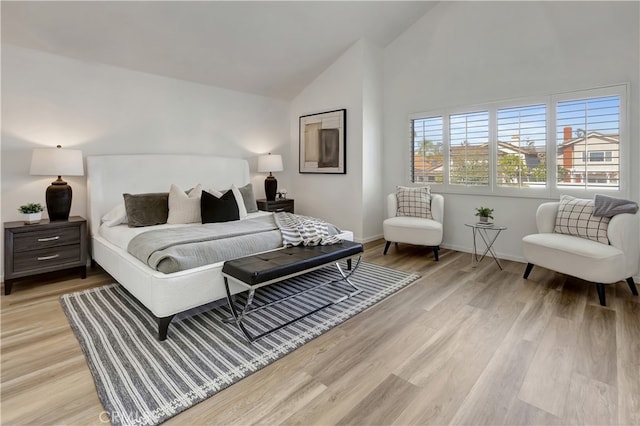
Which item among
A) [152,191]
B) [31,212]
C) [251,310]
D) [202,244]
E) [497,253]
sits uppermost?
[152,191]

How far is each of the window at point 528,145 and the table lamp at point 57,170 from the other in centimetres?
431

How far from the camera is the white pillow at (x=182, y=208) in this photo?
379cm

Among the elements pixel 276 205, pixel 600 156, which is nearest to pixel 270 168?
pixel 276 205

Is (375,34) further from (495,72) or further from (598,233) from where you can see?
(598,233)

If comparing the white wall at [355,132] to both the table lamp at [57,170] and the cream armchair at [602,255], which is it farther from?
the table lamp at [57,170]

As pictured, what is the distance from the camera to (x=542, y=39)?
Result: 12.7ft

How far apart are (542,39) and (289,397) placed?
453 centimetres

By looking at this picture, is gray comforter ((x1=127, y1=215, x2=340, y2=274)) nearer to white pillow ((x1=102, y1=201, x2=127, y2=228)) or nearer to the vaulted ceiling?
white pillow ((x1=102, y1=201, x2=127, y2=228))

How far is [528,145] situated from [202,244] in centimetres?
388

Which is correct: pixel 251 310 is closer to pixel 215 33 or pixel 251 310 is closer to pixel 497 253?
pixel 215 33

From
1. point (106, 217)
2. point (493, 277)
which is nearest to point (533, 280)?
point (493, 277)

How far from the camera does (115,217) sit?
3764 millimetres

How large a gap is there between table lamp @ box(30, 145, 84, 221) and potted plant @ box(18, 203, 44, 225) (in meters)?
0.09

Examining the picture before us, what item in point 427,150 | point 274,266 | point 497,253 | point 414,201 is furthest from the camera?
point 427,150
